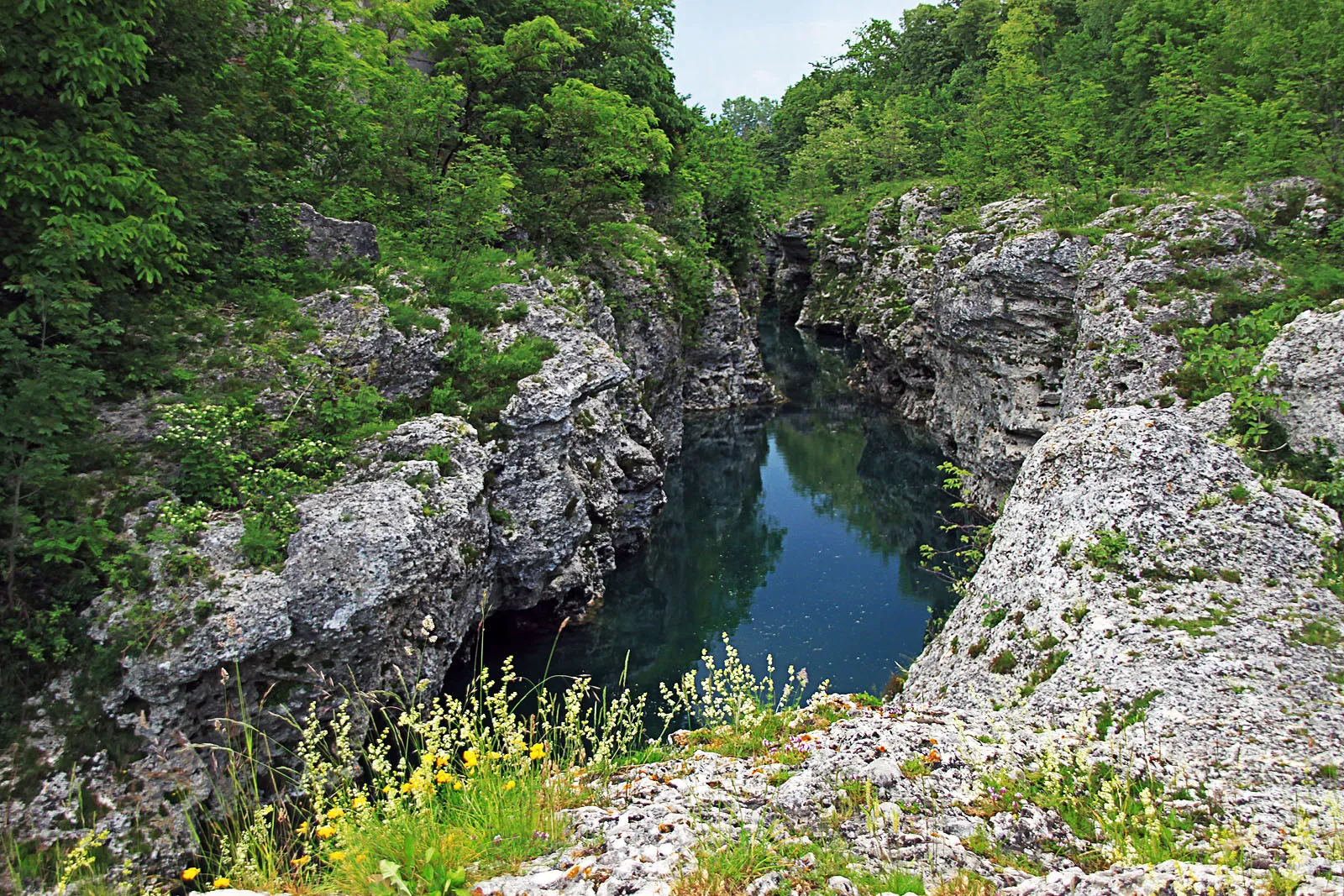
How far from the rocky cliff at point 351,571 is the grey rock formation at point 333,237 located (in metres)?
0.04

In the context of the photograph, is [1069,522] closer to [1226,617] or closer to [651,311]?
[1226,617]

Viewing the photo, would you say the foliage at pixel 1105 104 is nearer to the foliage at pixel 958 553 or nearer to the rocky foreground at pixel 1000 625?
the rocky foreground at pixel 1000 625

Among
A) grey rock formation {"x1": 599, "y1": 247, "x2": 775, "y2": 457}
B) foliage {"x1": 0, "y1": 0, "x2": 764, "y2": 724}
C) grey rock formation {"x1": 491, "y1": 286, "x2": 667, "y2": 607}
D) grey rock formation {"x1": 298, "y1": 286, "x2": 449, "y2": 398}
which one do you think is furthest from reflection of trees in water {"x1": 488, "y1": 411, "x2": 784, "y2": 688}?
grey rock formation {"x1": 298, "y1": 286, "x2": 449, "y2": 398}

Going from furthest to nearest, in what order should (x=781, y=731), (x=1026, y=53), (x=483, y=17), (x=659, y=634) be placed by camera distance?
1. (x=1026, y=53)
2. (x=483, y=17)
3. (x=659, y=634)
4. (x=781, y=731)

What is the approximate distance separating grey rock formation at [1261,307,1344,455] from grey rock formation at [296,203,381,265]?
17.6 m

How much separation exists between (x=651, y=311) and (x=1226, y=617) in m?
23.6

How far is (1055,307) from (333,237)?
66.1 ft

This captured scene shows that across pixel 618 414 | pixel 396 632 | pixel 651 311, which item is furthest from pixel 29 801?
pixel 651 311

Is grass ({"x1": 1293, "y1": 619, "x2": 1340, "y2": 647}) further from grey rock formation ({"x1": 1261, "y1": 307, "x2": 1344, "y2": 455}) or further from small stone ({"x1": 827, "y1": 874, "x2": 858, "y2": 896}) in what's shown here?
small stone ({"x1": 827, "y1": 874, "x2": 858, "y2": 896})

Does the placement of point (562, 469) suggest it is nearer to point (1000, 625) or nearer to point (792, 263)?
point (1000, 625)

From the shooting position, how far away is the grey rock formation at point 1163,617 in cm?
607

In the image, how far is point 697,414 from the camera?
38.8 meters

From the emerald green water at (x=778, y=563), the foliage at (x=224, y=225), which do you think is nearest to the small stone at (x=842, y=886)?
the emerald green water at (x=778, y=563)

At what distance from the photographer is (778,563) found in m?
22.6
